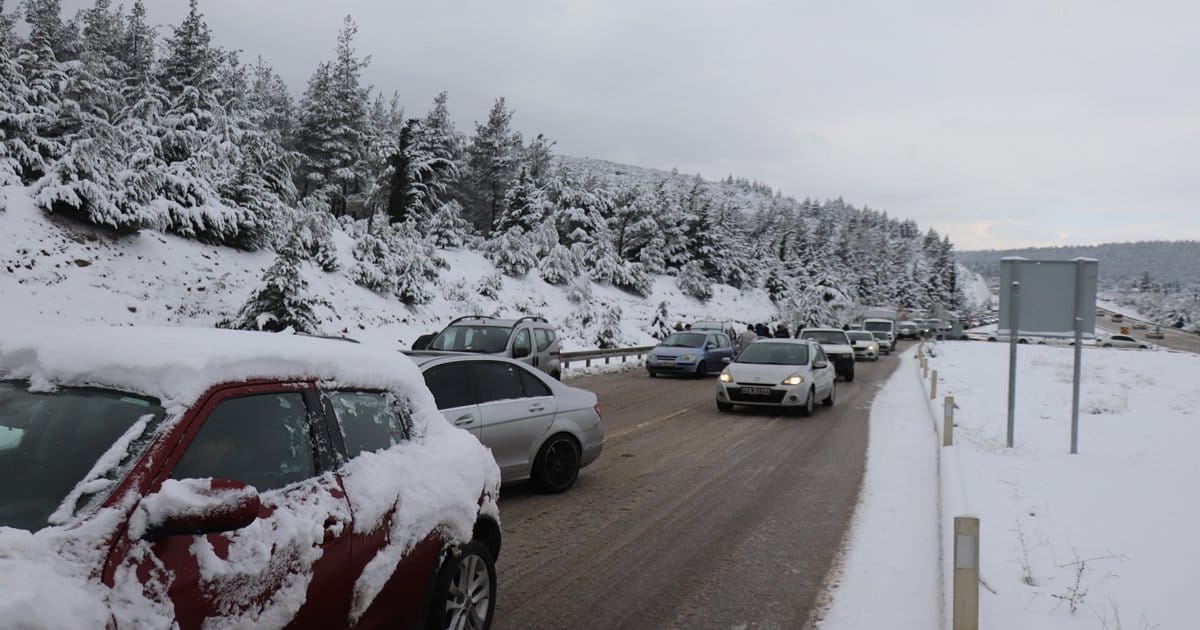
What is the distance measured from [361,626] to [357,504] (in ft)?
1.72

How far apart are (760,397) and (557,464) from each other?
7965 mm

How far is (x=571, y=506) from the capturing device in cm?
799

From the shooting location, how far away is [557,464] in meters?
8.51

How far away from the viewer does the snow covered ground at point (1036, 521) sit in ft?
16.8

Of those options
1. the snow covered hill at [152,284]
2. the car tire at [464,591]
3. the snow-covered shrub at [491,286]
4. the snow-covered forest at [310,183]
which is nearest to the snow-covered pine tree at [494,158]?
the snow-covered forest at [310,183]

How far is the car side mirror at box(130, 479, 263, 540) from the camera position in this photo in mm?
2486

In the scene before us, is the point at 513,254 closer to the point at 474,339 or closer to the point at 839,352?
the point at 839,352

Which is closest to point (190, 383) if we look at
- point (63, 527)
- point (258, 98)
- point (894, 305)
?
point (63, 527)

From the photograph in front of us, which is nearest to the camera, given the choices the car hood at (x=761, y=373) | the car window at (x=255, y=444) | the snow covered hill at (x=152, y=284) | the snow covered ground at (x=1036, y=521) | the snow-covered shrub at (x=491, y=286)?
the car window at (x=255, y=444)

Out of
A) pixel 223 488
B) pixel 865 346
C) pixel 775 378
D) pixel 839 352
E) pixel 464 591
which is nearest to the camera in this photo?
pixel 223 488

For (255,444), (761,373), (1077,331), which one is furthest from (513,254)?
(255,444)

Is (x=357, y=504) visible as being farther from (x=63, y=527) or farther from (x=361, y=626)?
(x=63, y=527)

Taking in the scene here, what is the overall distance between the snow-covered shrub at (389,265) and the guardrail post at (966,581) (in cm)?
2676

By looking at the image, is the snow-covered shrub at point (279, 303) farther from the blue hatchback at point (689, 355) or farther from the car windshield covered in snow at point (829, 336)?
the car windshield covered in snow at point (829, 336)
